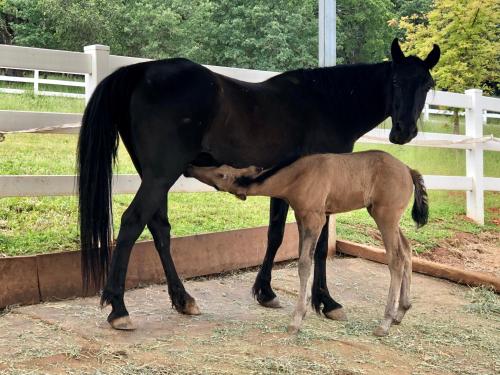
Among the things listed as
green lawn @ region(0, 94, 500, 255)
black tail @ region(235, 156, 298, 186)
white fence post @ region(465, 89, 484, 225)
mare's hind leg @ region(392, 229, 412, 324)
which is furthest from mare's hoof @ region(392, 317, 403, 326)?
white fence post @ region(465, 89, 484, 225)

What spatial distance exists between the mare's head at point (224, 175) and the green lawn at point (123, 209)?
190 centimetres

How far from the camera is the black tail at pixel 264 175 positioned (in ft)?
11.0

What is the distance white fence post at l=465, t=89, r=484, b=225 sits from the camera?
25.7 ft

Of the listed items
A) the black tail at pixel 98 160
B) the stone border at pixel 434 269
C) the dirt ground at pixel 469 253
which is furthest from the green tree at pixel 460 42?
the black tail at pixel 98 160

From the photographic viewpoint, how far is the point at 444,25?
1336 cm

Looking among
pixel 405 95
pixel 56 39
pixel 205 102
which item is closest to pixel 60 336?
pixel 205 102

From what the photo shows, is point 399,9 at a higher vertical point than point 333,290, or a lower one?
higher

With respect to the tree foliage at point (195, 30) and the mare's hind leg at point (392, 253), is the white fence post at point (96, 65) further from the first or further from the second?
the tree foliage at point (195, 30)

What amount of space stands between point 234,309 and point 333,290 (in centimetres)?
112

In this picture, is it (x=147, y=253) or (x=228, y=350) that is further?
(x=147, y=253)

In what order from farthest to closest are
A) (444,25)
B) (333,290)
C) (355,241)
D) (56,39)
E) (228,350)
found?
1. (444,25)
2. (56,39)
3. (355,241)
4. (333,290)
5. (228,350)

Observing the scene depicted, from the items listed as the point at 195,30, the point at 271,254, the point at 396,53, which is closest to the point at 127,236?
the point at 271,254

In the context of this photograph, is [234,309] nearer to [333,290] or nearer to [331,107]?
[333,290]

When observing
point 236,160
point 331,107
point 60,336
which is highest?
point 331,107
